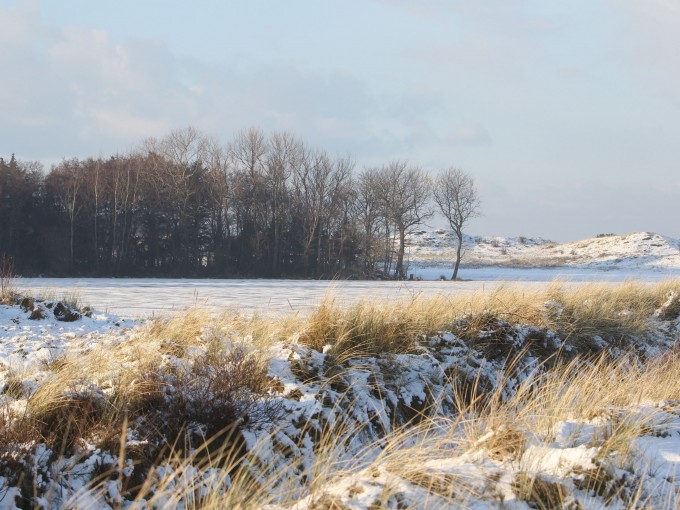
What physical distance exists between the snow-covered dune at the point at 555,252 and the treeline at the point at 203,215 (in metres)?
5.31

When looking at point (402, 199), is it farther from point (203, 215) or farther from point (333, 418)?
point (333, 418)

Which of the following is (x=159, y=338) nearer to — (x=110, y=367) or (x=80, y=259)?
(x=110, y=367)

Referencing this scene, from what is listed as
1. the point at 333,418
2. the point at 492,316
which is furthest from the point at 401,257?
the point at 333,418

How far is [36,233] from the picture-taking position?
115ft

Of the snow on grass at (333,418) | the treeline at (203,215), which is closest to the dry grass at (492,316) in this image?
the snow on grass at (333,418)

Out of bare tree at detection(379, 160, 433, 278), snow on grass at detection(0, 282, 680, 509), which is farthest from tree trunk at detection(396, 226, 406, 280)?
snow on grass at detection(0, 282, 680, 509)

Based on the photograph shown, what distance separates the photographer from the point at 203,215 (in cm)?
3916

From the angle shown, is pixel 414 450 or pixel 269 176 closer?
pixel 414 450

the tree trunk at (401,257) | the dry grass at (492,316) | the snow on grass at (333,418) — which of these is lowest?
the snow on grass at (333,418)

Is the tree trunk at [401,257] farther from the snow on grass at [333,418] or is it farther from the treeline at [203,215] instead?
the snow on grass at [333,418]

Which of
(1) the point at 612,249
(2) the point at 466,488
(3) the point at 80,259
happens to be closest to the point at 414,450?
(2) the point at 466,488

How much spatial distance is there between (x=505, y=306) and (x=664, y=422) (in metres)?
4.85

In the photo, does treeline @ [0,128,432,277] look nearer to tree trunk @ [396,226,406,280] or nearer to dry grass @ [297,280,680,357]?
tree trunk @ [396,226,406,280]

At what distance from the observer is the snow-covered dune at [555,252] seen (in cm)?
4959
